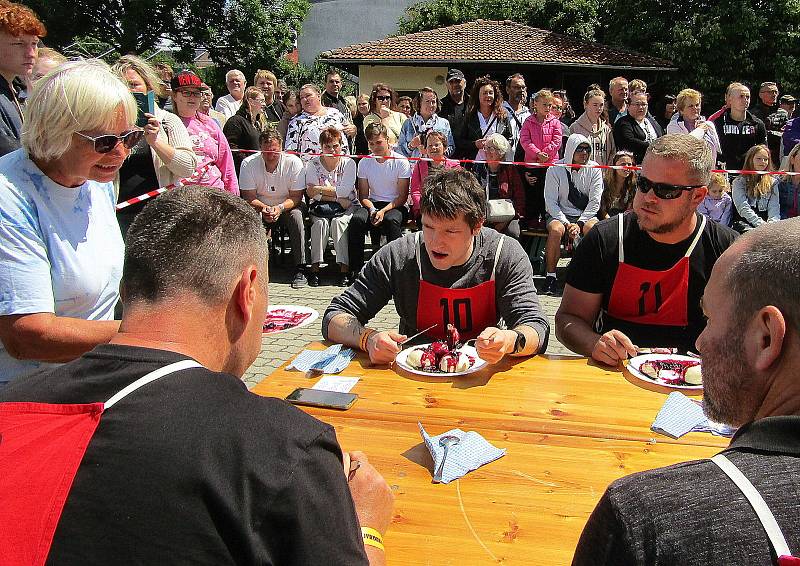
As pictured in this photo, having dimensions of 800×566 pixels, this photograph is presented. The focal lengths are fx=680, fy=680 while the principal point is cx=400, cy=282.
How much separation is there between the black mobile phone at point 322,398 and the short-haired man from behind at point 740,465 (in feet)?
4.60

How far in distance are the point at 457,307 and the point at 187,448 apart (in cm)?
232

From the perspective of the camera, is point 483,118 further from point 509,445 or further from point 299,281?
point 509,445

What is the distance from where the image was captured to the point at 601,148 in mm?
9344

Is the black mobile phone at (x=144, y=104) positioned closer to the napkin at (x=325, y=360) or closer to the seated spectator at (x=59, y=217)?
the seated spectator at (x=59, y=217)

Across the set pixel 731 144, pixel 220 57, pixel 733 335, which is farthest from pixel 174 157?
pixel 220 57

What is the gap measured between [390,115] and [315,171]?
2.69 meters

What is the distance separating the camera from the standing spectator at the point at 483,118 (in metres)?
9.84

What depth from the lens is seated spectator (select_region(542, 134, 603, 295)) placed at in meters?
8.48

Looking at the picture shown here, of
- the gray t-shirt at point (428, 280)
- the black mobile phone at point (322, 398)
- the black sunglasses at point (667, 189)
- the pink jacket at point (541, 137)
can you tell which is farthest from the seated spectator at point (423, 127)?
the black mobile phone at point (322, 398)

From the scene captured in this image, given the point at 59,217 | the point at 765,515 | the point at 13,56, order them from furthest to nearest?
1. the point at 13,56
2. the point at 59,217
3. the point at 765,515

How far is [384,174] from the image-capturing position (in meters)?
9.09

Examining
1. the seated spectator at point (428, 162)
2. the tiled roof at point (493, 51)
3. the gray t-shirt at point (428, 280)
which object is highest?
the tiled roof at point (493, 51)

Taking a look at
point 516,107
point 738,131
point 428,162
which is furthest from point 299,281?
point 738,131

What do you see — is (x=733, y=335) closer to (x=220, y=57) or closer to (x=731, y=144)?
(x=731, y=144)
